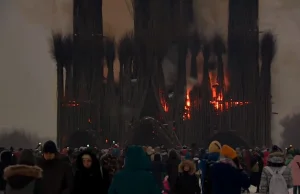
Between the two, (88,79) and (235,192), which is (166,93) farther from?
(235,192)

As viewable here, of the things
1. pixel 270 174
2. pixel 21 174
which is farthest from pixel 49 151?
pixel 270 174

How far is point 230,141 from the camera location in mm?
79938

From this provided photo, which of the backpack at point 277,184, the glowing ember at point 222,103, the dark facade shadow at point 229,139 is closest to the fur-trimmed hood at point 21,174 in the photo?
the backpack at point 277,184

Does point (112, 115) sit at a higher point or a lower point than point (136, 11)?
lower

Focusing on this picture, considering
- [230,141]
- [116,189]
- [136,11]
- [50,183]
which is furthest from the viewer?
[136,11]

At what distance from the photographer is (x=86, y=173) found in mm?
10555

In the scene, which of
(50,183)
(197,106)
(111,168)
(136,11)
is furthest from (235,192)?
(136,11)

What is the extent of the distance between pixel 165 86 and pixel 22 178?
78938 mm

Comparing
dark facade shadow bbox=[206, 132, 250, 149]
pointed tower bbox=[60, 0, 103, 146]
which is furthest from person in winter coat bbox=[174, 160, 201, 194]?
pointed tower bbox=[60, 0, 103, 146]

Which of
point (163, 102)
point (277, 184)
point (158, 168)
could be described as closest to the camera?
point (277, 184)

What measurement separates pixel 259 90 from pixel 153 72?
1187 cm

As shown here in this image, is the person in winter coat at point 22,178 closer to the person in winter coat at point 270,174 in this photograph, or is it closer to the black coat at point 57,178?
the black coat at point 57,178

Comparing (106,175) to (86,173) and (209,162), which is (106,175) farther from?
(209,162)

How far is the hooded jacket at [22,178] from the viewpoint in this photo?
9.57 metres
